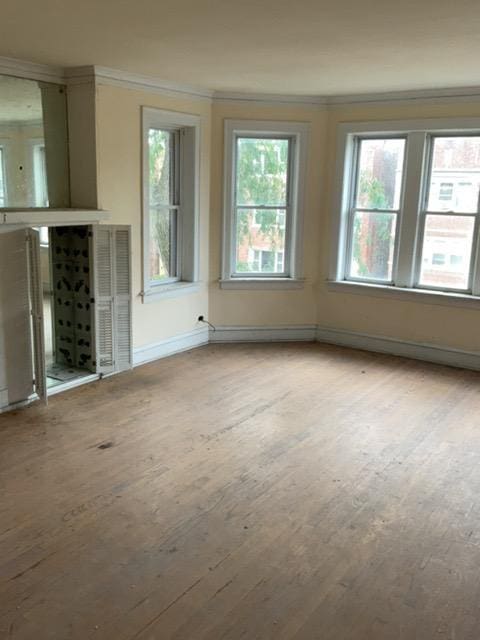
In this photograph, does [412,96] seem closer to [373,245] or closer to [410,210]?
[410,210]

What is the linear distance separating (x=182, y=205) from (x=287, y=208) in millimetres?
1132

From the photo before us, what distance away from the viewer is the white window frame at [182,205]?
17.2ft

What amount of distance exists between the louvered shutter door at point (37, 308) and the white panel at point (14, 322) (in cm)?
6

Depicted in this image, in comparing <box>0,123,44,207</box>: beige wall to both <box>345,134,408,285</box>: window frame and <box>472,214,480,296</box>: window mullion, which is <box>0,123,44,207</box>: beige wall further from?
<box>472,214,480,296</box>: window mullion

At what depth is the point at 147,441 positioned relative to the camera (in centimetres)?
381

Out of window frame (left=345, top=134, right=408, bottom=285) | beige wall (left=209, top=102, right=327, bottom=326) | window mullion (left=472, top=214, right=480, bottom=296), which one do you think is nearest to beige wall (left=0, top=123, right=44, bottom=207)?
beige wall (left=209, top=102, right=327, bottom=326)

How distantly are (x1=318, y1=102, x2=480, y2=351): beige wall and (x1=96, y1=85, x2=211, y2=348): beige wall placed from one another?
4.25ft

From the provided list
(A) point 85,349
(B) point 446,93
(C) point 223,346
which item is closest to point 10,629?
(A) point 85,349

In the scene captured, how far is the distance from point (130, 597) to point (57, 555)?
1.52ft

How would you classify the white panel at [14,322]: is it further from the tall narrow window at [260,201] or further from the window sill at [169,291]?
the tall narrow window at [260,201]

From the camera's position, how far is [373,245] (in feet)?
19.8

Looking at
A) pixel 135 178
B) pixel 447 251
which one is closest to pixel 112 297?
pixel 135 178

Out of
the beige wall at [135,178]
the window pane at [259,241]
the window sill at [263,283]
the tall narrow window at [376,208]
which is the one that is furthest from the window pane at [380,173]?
the beige wall at [135,178]

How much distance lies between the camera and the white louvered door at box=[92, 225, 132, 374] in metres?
4.73
